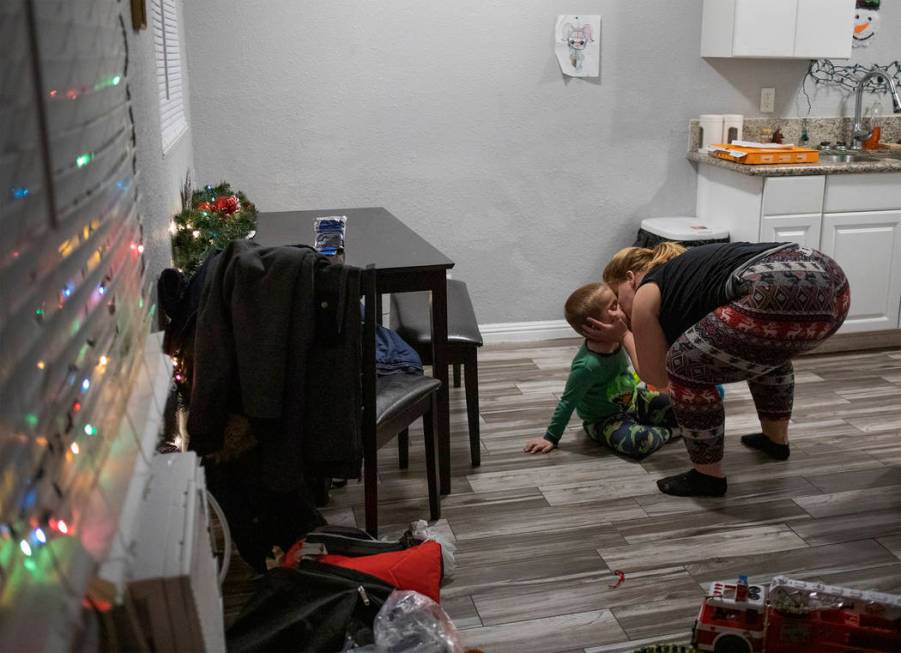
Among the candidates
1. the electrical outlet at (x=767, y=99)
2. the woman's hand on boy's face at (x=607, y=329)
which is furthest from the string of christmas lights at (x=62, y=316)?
the electrical outlet at (x=767, y=99)

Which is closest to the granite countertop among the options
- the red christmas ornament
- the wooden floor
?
the wooden floor

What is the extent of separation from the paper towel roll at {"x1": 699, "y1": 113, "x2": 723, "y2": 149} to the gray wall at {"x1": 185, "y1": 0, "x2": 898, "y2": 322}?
0.09 meters

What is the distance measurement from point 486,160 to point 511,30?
586 mm

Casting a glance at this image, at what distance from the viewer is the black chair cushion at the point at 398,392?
2.38 m

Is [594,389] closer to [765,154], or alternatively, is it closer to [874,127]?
[765,154]

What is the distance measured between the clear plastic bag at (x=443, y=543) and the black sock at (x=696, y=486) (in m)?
0.79

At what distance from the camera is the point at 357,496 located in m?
2.83

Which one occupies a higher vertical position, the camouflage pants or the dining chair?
the dining chair

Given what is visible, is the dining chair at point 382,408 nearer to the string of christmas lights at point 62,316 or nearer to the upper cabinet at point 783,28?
the string of christmas lights at point 62,316

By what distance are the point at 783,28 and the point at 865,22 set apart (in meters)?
0.64

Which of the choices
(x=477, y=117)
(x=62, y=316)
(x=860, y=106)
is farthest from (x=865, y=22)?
(x=62, y=316)

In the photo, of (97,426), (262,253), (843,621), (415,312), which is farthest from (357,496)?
(97,426)

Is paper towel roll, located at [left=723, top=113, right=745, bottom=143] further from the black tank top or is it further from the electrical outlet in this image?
the black tank top

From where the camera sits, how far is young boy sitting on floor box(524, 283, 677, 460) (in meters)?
2.94
